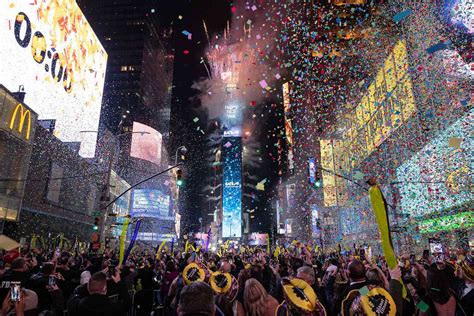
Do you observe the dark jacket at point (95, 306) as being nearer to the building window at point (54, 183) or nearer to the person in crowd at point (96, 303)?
the person in crowd at point (96, 303)

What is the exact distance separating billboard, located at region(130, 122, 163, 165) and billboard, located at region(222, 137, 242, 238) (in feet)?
188

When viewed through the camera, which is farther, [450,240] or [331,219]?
[331,219]

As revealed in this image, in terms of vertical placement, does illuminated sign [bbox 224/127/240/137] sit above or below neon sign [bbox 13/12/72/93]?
above

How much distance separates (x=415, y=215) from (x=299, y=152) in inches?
2953

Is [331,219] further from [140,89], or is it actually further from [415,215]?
[140,89]

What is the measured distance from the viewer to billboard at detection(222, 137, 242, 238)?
134 m

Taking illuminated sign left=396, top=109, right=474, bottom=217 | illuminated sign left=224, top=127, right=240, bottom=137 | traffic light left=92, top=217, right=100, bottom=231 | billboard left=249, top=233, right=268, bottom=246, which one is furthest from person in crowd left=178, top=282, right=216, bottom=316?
illuminated sign left=224, top=127, right=240, bottom=137

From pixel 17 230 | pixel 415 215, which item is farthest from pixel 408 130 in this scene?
pixel 17 230

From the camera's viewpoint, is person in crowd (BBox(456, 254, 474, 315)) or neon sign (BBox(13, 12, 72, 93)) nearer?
person in crowd (BBox(456, 254, 474, 315))

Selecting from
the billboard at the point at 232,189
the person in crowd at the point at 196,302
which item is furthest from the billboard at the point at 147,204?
the person in crowd at the point at 196,302

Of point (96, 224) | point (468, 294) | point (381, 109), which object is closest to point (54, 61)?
point (96, 224)

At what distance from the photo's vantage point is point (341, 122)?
6444 cm

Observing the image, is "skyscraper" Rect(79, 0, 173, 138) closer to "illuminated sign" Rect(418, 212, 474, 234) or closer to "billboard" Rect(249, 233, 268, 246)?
"billboard" Rect(249, 233, 268, 246)

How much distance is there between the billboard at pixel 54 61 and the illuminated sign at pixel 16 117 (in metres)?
0.94
